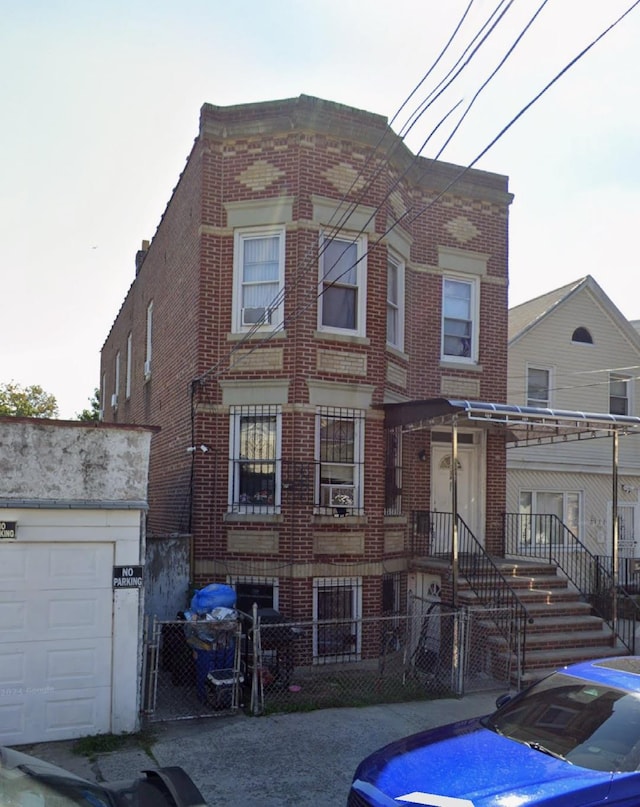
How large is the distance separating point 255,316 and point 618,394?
12563mm

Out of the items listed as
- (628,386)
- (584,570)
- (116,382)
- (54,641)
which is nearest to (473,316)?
(584,570)

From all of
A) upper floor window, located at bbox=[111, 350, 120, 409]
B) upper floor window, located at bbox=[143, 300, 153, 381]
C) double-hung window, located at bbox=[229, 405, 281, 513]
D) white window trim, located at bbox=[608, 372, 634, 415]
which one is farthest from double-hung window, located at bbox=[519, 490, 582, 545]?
upper floor window, located at bbox=[111, 350, 120, 409]

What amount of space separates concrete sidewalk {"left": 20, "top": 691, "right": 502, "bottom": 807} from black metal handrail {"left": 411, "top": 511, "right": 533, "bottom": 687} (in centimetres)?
152

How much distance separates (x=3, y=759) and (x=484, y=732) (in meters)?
3.41

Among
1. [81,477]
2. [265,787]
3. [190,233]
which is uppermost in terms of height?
[190,233]

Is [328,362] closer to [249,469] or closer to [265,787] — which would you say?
[249,469]

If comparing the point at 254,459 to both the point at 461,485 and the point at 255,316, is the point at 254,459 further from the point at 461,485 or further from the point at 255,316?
the point at 461,485

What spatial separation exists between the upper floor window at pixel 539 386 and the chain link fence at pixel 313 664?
8679 mm

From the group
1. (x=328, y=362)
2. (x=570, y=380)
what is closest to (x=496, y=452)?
(x=328, y=362)

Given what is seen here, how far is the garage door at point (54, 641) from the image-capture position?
7.60 metres

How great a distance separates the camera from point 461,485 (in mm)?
13852

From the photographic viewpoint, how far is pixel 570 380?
19.5 m

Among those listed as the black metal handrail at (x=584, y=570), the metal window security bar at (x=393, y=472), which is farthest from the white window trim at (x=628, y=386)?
the metal window security bar at (x=393, y=472)

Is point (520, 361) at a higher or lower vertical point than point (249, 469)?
higher
